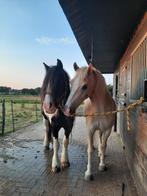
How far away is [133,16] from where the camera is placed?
12.3 ft

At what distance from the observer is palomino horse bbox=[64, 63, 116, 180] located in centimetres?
348

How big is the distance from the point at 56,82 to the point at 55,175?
Answer: 133cm

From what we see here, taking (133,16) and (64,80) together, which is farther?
(64,80)

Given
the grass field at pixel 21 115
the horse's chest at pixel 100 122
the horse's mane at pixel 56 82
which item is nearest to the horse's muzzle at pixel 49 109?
the horse's mane at pixel 56 82

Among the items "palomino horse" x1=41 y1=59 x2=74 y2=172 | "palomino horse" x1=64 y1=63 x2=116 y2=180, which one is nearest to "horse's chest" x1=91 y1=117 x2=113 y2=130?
"palomino horse" x1=64 y1=63 x2=116 y2=180

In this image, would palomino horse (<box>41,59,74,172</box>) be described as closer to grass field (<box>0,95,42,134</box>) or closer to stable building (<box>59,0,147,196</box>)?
stable building (<box>59,0,147,196</box>)

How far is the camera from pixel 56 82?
13.6ft

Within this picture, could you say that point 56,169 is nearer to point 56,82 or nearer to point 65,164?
point 65,164

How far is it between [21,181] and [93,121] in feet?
4.17

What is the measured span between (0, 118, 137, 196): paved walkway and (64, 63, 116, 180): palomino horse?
25cm

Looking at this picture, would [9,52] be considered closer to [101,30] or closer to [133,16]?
[101,30]

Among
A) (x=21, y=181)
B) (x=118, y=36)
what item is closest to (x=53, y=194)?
(x=21, y=181)

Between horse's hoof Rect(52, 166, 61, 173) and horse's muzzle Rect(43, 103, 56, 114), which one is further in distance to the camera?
horse's hoof Rect(52, 166, 61, 173)

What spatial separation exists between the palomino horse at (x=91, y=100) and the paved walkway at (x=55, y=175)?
247 mm
